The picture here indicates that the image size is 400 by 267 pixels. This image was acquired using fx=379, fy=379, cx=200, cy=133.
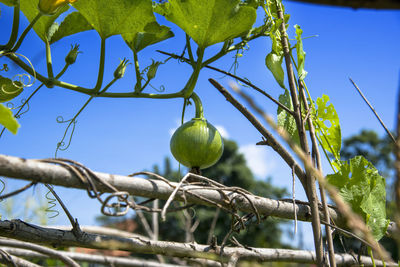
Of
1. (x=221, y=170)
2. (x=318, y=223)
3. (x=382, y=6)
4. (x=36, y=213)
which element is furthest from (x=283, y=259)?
(x=221, y=170)

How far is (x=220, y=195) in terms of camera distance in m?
0.47

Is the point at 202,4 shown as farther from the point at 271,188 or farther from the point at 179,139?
the point at 271,188

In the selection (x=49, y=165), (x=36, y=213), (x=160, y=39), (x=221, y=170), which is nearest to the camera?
(x=49, y=165)

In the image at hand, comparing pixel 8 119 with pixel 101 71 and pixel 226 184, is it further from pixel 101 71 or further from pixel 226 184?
pixel 226 184

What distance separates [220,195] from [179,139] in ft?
0.41

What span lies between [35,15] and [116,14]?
13cm

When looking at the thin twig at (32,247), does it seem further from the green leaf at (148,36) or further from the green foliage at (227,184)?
the green foliage at (227,184)

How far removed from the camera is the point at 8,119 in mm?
368

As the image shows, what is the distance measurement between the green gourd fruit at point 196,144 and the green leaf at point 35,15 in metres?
0.25

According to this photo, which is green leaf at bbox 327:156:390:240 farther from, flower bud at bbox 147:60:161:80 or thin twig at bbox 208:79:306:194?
flower bud at bbox 147:60:161:80

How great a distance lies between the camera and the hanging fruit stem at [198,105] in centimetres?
59

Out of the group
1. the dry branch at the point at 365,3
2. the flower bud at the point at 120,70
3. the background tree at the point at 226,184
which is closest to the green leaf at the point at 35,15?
the flower bud at the point at 120,70

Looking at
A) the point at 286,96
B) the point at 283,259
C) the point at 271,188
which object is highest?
the point at 271,188

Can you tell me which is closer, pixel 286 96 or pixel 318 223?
pixel 318 223
